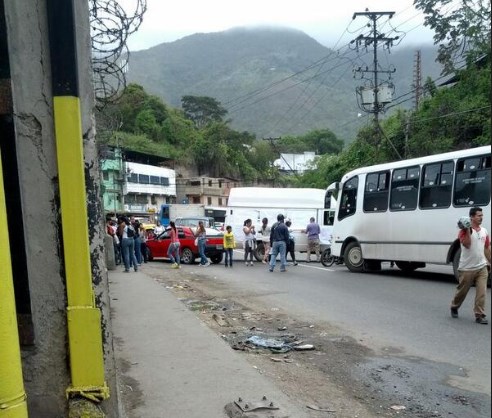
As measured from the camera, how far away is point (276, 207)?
22344 mm

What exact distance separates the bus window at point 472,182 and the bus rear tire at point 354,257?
3956 millimetres

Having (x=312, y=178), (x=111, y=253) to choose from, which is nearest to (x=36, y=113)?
(x=111, y=253)

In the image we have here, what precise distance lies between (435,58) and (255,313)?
15.4 metres

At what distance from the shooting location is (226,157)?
81.4 metres

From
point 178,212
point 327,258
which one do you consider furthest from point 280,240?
point 178,212

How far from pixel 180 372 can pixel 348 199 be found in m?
11.7

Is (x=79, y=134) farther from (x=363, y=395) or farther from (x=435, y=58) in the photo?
(x=435, y=58)

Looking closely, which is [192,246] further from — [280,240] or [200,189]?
[200,189]

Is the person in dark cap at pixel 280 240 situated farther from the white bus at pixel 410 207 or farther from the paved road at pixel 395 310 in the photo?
the white bus at pixel 410 207

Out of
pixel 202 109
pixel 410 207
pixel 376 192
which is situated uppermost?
pixel 202 109

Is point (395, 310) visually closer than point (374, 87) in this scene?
Yes

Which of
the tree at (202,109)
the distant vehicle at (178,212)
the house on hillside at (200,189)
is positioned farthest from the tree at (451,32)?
the tree at (202,109)

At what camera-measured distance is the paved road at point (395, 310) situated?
19.8ft

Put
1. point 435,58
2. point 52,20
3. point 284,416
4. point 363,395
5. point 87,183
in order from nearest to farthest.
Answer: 1. point 52,20
2. point 87,183
3. point 284,416
4. point 363,395
5. point 435,58
